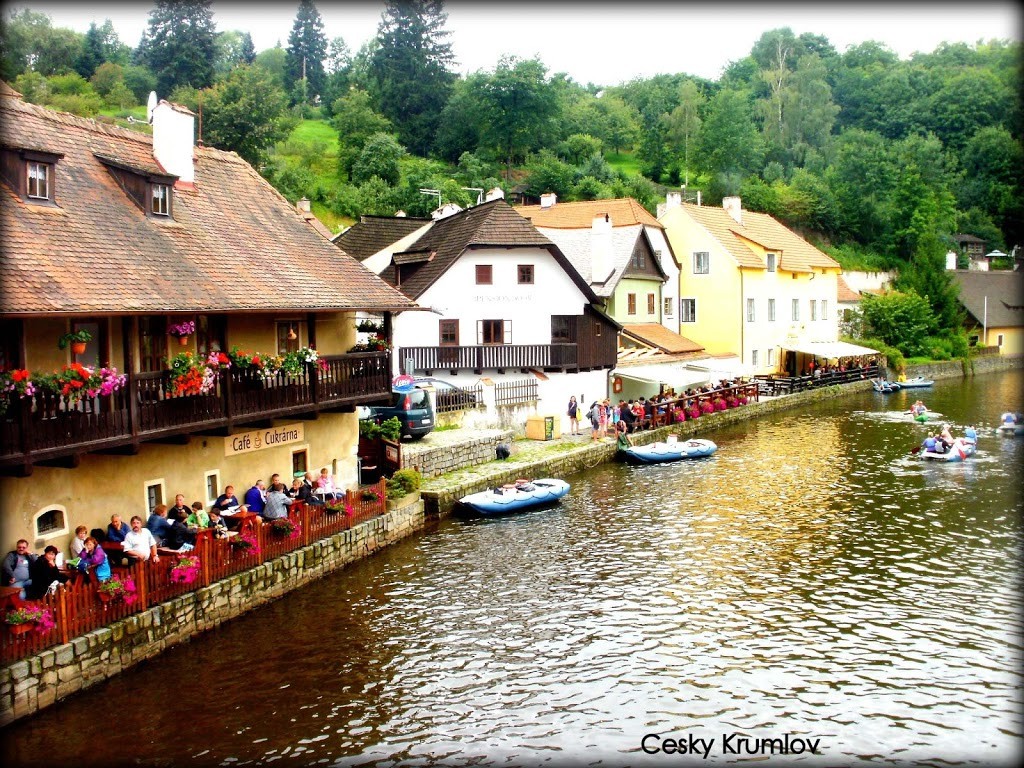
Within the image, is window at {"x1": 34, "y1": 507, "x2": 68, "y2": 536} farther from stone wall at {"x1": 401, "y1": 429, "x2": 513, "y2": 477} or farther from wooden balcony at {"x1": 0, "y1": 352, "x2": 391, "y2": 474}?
stone wall at {"x1": 401, "y1": 429, "x2": 513, "y2": 477}

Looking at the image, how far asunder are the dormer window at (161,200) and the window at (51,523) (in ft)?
23.2

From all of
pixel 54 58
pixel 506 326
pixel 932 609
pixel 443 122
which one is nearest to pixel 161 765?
pixel 932 609

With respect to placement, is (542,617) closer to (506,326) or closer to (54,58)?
(506,326)

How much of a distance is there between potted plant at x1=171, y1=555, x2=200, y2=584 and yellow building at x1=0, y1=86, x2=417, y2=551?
2.07 metres

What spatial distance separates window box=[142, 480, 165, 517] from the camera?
17922 mm

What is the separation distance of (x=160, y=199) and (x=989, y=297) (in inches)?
2836

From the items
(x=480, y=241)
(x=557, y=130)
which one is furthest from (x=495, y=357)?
(x=557, y=130)

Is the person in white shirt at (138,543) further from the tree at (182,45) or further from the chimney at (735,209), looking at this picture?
the tree at (182,45)

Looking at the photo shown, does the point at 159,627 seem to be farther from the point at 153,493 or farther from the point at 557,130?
the point at 557,130

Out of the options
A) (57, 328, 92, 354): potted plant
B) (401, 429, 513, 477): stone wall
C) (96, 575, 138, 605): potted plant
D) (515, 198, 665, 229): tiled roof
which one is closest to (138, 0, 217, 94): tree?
(515, 198, 665, 229): tiled roof

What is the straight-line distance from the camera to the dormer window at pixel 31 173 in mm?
16484

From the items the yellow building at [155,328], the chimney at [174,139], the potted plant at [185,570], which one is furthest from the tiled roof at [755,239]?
the potted plant at [185,570]

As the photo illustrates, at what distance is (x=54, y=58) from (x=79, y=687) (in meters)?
89.6

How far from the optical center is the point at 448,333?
123 feet
